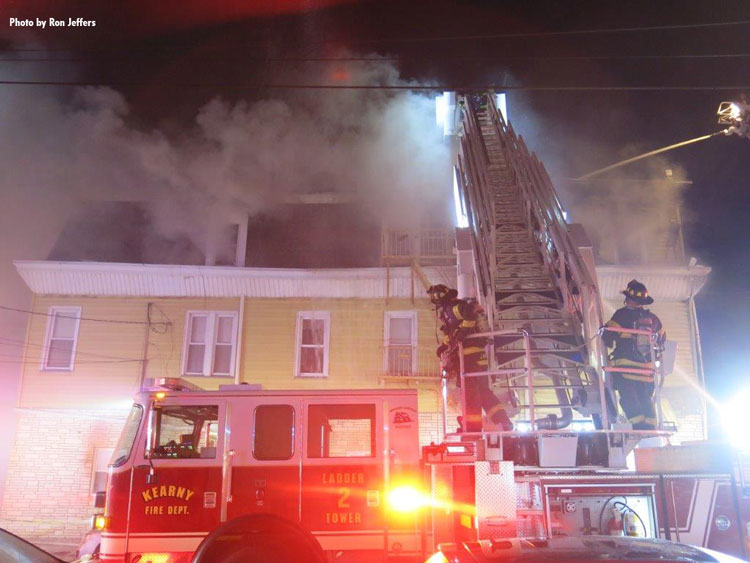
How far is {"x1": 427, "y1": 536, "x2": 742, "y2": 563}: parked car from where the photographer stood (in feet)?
8.99

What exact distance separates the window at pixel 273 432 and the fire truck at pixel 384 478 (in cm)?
1

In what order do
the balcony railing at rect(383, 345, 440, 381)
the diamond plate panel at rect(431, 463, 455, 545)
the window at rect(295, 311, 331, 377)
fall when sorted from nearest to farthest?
the diamond plate panel at rect(431, 463, 455, 545)
the balcony railing at rect(383, 345, 440, 381)
the window at rect(295, 311, 331, 377)

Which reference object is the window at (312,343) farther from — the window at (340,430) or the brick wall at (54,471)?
the window at (340,430)

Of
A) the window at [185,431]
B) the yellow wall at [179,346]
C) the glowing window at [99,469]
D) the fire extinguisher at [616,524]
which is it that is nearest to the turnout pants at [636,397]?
the fire extinguisher at [616,524]

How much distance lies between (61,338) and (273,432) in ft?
33.2

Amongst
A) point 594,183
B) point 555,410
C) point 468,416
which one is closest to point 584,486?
point 468,416

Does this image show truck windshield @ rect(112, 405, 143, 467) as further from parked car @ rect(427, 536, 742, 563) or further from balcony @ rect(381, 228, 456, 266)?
balcony @ rect(381, 228, 456, 266)

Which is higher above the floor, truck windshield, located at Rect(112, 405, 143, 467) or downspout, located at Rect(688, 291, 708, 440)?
downspout, located at Rect(688, 291, 708, 440)

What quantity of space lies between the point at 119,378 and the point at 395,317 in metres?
6.37

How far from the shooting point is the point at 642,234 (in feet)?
46.4

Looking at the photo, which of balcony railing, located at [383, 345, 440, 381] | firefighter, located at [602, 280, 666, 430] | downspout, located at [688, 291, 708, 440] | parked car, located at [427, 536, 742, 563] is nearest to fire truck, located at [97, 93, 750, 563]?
firefighter, located at [602, 280, 666, 430]

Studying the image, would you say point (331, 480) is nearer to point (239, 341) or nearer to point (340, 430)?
point (340, 430)

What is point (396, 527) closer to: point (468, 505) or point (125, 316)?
point (468, 505)

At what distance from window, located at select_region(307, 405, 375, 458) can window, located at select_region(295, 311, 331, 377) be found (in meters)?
7.69
